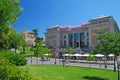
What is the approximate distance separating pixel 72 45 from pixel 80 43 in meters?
4.96

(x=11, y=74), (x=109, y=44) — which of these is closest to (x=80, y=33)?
(x=109, y=44)

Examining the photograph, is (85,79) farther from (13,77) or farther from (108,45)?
(13,77)

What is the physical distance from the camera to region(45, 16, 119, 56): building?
2864 inches

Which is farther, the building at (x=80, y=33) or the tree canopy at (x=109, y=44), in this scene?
the building at (x=80, y=33)

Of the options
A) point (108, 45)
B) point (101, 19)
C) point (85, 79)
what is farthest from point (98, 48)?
point (101, 19)

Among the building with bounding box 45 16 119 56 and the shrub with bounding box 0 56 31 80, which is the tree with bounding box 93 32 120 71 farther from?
the building with bounding box 45 16 119 56

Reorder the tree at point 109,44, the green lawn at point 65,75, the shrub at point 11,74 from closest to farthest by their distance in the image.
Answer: the shrub at point 11,74
the green lawn at point 65,75
the tree at point 109,44

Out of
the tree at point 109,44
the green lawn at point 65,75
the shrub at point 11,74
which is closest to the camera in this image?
the shrub at point 11,74

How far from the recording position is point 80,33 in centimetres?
8481

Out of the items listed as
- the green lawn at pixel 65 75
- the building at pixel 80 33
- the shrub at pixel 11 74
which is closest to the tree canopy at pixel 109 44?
the green lawn at pixel 65 75

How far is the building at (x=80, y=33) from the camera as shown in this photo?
72750 mm

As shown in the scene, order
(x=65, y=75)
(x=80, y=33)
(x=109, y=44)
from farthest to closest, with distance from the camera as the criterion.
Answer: (x=80, y=33) < (x=65, y=75) < (x=109, y=44)

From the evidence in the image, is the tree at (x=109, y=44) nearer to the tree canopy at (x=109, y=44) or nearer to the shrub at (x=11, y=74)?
the tree canopy at (x=109, y=44)

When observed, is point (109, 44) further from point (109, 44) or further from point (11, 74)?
point (11, 74)
